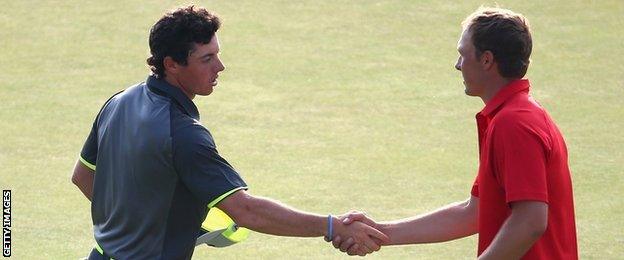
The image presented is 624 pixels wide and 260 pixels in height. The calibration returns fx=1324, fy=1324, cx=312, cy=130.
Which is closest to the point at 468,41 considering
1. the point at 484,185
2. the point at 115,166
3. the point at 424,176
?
the point at 484,185

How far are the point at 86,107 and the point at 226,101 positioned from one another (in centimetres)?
137

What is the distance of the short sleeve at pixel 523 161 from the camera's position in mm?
5180

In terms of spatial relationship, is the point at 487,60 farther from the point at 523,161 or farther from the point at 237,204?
the point at 237,204

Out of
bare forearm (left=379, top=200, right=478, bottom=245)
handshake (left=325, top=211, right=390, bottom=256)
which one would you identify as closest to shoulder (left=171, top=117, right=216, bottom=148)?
handshake (left=325, top=211, right=390, bottom=256)

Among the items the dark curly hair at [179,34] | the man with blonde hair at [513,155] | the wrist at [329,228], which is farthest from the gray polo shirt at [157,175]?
the man with blonde hair at [513,155]

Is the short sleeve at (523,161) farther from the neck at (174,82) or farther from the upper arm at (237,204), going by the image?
the neck at (174,82)

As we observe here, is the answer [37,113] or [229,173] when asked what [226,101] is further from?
[229,173]

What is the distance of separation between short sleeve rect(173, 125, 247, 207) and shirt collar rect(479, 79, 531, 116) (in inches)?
47.5

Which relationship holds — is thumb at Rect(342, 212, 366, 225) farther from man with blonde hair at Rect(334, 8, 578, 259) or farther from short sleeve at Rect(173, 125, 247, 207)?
man with blonde hair at Rect(334, 8, 578, 259)

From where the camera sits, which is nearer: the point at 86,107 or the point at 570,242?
the point at 570,242

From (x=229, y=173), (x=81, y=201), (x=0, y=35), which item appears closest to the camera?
(x=229, y=173)

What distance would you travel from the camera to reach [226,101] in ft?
43.1

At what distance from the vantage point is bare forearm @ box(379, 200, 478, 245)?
6359 millimetres

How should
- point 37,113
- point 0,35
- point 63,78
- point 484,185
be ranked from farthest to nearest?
point 0,35 → point 63,78 → point 37,113 → point 484,185
